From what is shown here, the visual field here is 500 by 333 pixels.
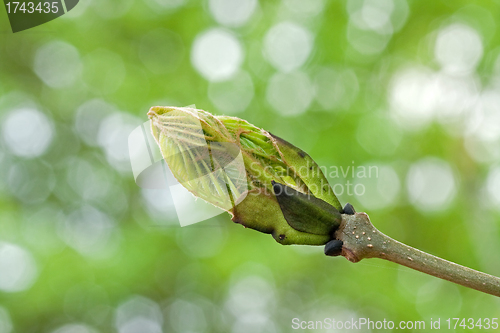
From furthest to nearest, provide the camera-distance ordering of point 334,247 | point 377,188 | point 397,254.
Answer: point 377,188 → point 334,247 → point 397,254

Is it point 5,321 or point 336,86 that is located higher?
point 336,86

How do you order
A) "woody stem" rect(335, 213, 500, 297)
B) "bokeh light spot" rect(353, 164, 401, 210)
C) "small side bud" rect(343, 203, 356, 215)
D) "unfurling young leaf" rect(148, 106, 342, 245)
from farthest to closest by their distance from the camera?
"bokeh light spot" rect(353, 164, 401, 210) < "small side bud" rect(343, 203, 356, 215) < "unfurling young leaf" rect(148, 106, 342, 245) < "woody stem" rect(335, 213, 500, 297)

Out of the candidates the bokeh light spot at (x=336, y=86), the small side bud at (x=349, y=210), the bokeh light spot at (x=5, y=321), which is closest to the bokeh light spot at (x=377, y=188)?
the bokeh light spot at (x=336, y=86)

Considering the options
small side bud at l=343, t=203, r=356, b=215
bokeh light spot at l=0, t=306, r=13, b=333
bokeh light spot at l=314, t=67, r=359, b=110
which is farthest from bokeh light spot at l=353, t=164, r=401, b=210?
bokeh light spot at l=0, t=306, r=13, b=333

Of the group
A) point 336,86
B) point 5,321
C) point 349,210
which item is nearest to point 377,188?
point 336,86

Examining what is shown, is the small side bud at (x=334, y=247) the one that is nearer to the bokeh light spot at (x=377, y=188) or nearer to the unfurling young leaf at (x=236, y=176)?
the unfurling young leaf at (x=236, y=176)

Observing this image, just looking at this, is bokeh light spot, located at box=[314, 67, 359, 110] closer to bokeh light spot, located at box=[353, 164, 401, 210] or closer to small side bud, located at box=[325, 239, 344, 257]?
bokeh light spot, located at box=[353, 164, 401, 210]

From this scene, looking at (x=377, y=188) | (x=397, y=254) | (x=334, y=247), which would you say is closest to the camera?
(x=397, y=254)

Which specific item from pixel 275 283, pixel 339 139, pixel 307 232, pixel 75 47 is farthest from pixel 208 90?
pixel 307 232

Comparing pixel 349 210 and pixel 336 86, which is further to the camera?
pixel 336 86

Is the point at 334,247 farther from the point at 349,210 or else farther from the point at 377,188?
the point at 377,188
